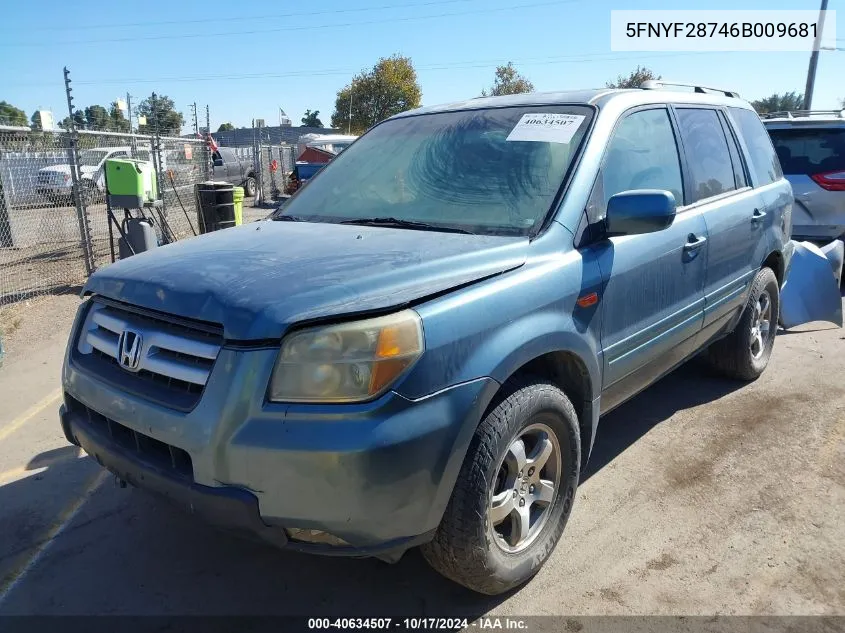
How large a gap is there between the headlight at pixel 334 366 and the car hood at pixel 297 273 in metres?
0.07

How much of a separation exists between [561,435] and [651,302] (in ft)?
3.04

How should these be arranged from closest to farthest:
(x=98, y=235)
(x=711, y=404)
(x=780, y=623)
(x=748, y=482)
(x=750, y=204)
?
1. (x=780, y=623)
2. (x=748, y=482)
3. (x=750, y=204)
4. (x=711, y=404)
5. (x=98, y=235)

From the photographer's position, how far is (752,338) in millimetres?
4699

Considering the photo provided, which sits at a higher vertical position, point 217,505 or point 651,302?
point 651,302

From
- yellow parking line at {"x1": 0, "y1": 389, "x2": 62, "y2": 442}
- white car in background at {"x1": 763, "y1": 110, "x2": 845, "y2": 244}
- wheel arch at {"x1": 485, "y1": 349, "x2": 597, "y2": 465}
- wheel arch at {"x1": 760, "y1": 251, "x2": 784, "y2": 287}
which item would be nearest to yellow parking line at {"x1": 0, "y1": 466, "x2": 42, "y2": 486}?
yellow parking line at {"x1": 0, "y1": 389, "x2": 62, "y2": 442}

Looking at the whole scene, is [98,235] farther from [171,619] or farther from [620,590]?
[620,590]

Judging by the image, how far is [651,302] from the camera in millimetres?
3178

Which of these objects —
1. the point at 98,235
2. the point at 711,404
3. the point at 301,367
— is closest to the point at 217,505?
the point at 301,367

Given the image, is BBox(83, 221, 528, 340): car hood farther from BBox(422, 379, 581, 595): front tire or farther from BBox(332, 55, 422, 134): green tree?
BBox(332, 55, 422, 134): green tree

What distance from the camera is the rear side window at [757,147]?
4.47 meters

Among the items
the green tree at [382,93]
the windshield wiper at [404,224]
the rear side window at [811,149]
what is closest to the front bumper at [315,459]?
the windshield wiper at [404,224]

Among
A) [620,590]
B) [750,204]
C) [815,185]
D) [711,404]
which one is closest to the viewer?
[620,590]

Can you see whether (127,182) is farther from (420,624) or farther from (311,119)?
(311,119)

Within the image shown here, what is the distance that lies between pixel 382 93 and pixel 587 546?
42839 mm
